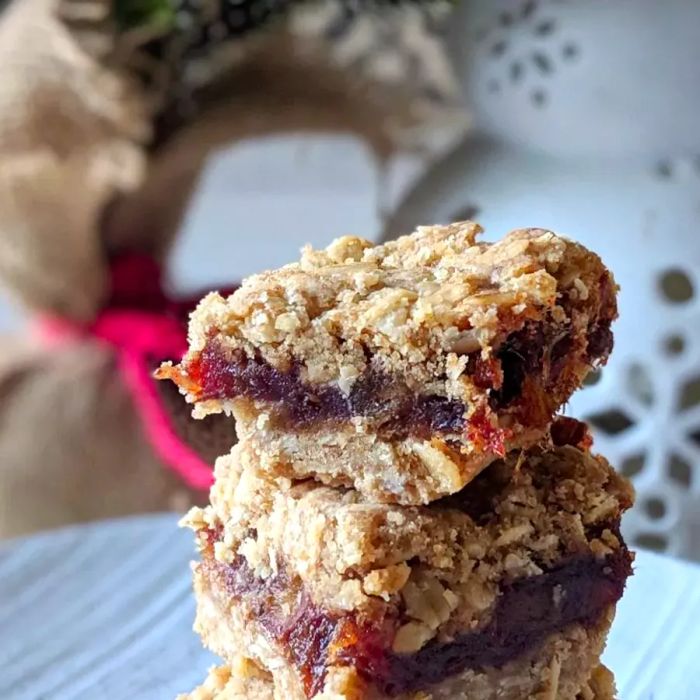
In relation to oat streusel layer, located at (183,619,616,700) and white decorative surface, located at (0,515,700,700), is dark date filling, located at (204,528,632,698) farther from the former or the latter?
white decorative surface, located at (0,515,700,700)

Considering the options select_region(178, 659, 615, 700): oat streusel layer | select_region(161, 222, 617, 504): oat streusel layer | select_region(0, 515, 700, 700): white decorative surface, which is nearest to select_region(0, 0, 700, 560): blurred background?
select_region(0, 515, 700, 700): white decorative surface

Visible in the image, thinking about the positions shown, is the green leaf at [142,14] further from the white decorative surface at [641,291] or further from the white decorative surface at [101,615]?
the white decorative surface at [101,615]

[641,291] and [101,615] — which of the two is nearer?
[641,291]

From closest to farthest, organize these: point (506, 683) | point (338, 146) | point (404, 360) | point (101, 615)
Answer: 1. point (404, 360)
2. point (506, 683)
3. point (101, 615)
4. point (338, 146)

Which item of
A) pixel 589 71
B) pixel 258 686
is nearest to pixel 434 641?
pixel 258 686

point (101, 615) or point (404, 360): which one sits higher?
point (404, 360)

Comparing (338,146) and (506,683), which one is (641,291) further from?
(338,146)
